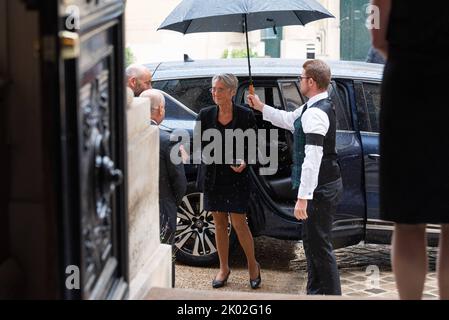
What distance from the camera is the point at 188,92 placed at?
332 inches

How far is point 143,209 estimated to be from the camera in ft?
15.9

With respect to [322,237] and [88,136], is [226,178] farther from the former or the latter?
[88,136]

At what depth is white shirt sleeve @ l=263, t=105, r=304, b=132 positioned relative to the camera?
7.66 m

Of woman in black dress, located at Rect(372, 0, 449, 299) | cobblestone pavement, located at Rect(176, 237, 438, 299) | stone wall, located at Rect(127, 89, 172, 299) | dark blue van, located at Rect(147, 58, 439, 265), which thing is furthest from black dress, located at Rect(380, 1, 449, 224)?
dark blue van, located at Rect(147, 58, 439, 265)

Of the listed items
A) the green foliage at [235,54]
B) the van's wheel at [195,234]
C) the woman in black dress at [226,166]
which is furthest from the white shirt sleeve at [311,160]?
the green foliage at [235,54]

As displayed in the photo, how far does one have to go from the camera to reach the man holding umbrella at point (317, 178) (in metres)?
6.75

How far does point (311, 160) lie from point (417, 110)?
3026 millimetres

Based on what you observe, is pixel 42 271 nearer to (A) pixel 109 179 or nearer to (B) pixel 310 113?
(A) pixel 109 179

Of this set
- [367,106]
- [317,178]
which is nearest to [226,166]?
[317,178]

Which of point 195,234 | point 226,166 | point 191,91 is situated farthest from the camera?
point 191,91

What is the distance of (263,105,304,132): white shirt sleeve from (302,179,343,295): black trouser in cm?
90

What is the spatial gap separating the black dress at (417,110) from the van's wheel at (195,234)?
451 cm

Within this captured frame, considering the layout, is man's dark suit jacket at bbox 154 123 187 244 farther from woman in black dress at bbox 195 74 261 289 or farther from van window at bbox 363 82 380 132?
van window at bbox 363 82 380 132
